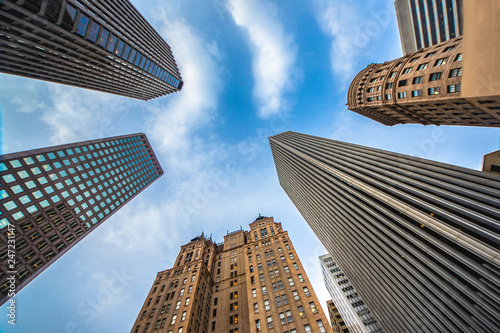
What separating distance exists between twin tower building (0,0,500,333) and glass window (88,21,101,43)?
0.59 ft

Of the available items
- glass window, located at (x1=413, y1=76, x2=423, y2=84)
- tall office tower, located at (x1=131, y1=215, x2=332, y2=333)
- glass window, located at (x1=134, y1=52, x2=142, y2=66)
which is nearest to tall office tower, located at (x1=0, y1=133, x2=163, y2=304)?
tall office tower, located at (x1=131, y1=215, x2=332, y2=333)

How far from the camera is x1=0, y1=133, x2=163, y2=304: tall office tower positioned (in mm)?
47031

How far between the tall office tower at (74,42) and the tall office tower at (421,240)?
6321cm

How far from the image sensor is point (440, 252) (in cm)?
2812

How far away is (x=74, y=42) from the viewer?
4247 cm

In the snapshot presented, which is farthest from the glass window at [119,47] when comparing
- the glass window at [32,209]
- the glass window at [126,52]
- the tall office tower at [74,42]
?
the glass window at [32,209]

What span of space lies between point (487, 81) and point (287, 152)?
99.0 metres

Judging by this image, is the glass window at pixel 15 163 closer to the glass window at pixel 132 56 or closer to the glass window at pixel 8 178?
the glass window at pixel 8 178

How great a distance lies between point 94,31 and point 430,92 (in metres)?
65.9

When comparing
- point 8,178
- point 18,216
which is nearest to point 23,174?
point 8,178

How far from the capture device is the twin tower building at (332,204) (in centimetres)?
2494

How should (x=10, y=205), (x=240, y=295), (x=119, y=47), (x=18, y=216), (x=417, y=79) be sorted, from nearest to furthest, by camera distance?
(x=417, y=79), (x=119, y=47), (x=10, y=205), (x=18, y=216), (x=240, y=295)

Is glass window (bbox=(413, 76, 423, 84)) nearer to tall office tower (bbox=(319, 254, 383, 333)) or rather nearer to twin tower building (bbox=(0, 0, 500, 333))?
twin tower building (bbox=(0, 0, 500, 333))

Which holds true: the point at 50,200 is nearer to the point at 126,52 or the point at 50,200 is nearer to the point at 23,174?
the point at 23,174
